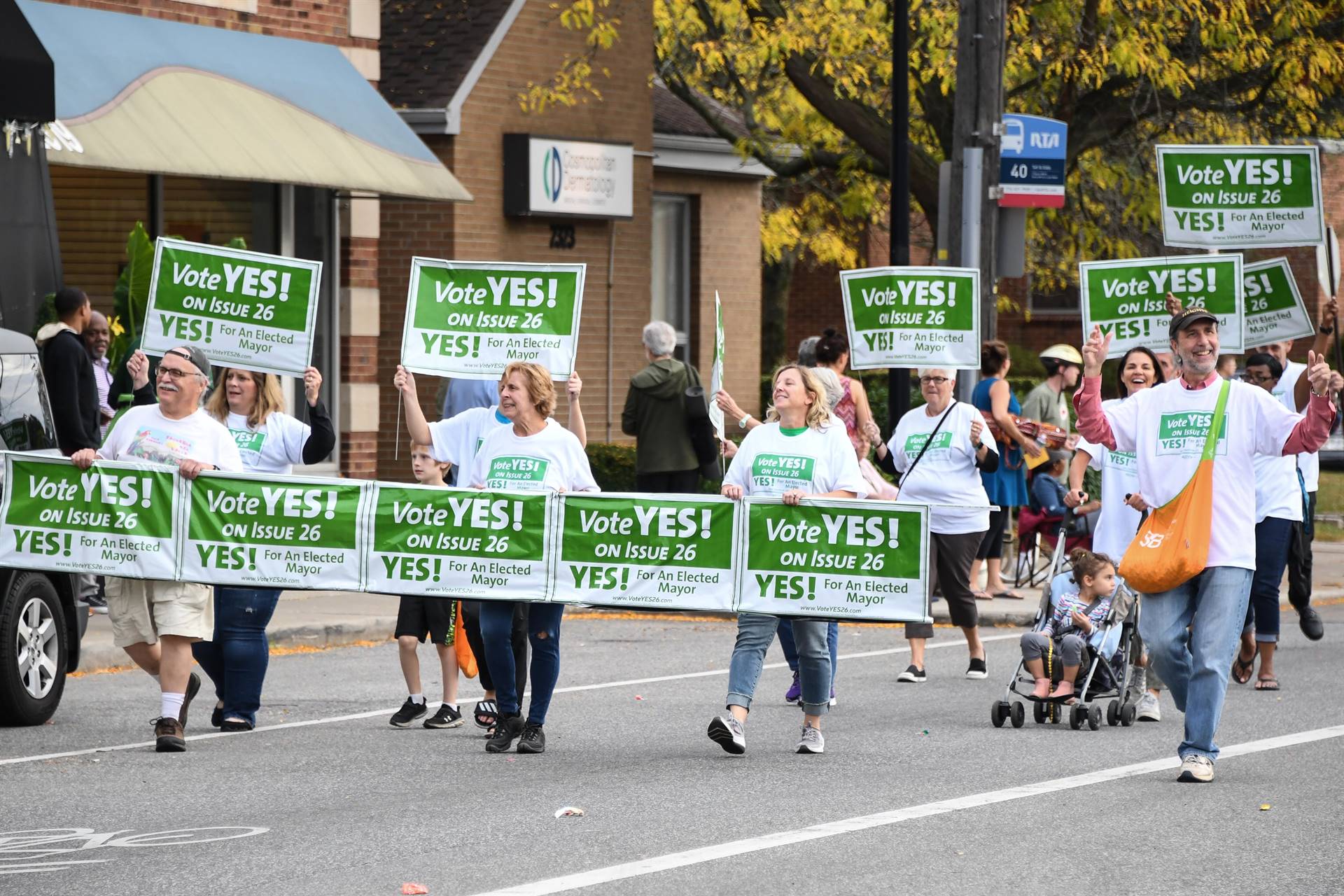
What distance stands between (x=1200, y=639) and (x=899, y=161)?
369 inches

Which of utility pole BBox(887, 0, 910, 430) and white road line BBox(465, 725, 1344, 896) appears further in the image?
utility pole BBox(887, 0, 910, 430)

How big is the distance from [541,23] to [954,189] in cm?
596

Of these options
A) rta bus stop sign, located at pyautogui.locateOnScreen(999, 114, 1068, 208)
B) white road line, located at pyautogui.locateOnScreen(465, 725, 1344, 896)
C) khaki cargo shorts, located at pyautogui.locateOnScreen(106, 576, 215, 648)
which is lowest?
white road line, located at pyautogui.locateOnScreen(465, 725, 1344, 896)

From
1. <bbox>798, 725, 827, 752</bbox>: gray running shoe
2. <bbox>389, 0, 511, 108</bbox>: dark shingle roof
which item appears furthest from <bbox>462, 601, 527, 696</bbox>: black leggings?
<bbox>389, 0, 511, 108</bbox>: dark shingle roof

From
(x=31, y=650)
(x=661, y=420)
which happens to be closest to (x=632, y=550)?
(x=31, y=650)

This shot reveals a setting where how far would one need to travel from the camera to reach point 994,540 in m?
16.4

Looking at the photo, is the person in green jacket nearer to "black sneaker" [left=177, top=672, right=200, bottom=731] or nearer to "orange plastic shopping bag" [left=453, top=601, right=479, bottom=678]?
"orange plastic shopping bag" [left=453, top=601, right=479, bottom=678]

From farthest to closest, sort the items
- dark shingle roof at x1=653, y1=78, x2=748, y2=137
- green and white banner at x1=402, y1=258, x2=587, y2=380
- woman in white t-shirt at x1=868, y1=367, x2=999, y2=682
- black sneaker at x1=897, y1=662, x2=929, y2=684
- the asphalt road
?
dark shingle roof at x1=653, y1=78, x2=748, y2=137 → woman in white t-shirt at x1=868, y1=367, x2=999, y2=682 → black sneaker at x1=897, y1=662, x2=929, y2=684 → green and white banner at x1=402, y1=258, x2=587, y2=380 → the asphalt road

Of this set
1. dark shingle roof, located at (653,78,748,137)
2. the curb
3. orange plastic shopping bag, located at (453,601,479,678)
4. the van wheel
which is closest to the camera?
the van wheel

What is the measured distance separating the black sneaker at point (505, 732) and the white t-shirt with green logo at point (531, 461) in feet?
3.35

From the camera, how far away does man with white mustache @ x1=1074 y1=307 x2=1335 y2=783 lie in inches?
344

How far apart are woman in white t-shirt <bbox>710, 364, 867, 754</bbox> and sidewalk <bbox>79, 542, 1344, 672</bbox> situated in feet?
12.0

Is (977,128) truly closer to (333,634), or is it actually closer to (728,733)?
(333,634)

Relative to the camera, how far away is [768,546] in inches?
384
